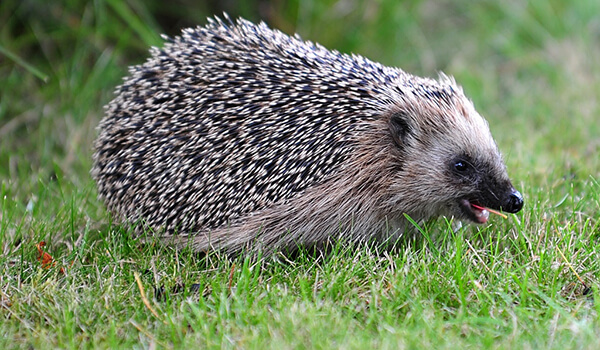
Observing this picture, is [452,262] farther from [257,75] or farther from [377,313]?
[257,75]

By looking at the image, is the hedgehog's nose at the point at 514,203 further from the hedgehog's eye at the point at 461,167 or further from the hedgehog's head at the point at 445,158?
the hedgehog's eye at the point at 461,167

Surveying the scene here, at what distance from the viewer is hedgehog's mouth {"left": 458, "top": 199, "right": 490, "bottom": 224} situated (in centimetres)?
484

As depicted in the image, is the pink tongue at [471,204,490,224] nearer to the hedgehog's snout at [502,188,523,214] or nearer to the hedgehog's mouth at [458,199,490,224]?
the hedgehog's mouth at [458,199,490,224]

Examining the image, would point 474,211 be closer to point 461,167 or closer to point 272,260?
point 461,167

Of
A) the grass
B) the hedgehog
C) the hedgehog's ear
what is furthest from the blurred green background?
the hedgehog's ear

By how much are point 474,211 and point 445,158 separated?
385mm

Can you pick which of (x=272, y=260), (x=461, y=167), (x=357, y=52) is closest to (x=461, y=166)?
(x=461, y=167)

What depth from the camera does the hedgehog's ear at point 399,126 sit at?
16.0 ft

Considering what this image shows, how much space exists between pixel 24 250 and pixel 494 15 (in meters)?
7.14

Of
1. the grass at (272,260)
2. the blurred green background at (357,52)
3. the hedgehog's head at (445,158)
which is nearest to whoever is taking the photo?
the grass at (272,260)

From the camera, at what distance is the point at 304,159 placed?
16.1 ft

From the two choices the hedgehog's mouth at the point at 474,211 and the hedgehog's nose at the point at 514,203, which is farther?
the hedgehog's mouth at the point at 474,211

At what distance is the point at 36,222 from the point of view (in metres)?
5.16

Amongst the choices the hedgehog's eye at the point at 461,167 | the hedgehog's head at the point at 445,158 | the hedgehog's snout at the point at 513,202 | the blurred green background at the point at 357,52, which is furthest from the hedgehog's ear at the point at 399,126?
the blurred green background at the point at 357,52
